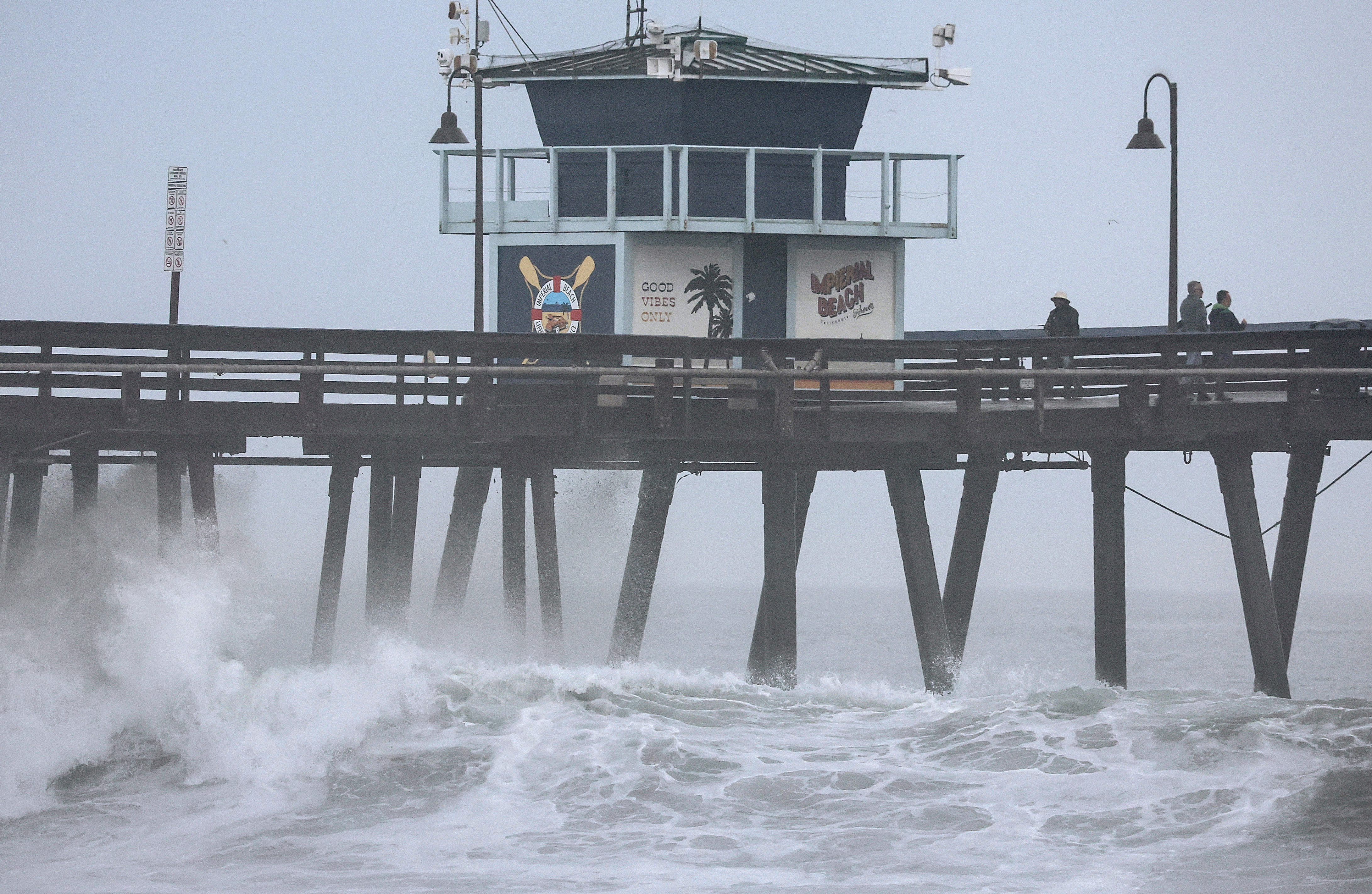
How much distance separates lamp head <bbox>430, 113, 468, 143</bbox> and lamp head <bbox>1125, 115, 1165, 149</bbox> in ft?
27.3

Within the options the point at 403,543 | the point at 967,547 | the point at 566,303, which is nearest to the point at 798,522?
the point at 967,547

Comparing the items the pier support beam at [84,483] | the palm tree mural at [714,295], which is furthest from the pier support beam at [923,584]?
the pier support beam at [84,483]

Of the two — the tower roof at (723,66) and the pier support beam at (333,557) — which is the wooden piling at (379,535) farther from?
the tower roof at (723,66)

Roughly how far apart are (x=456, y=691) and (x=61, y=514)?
5734mm

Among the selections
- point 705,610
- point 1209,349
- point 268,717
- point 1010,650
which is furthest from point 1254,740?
point 705,610

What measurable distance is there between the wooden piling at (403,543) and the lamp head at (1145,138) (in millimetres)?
9727

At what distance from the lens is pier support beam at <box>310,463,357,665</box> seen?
1898cm

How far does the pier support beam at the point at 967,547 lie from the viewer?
20.1m

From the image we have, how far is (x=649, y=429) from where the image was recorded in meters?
16.9

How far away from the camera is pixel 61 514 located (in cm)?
1912

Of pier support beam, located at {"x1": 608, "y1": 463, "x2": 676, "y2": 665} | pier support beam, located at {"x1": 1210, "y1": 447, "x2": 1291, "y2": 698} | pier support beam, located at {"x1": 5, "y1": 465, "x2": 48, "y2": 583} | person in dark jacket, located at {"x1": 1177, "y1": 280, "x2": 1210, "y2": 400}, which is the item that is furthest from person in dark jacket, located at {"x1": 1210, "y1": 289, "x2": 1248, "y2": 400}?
pier support beam, located at {"x1": 5, "y1": 465, "x2": 48, "y2": 583}

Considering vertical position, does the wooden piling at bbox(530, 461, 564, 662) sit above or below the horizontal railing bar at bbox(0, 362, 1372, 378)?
below

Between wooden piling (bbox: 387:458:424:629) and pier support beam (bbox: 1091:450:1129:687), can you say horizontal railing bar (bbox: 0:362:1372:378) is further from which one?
wooden piling (bbox: 387:458:424:629)

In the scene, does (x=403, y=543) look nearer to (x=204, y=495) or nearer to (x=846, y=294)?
(x=204, y=495)
